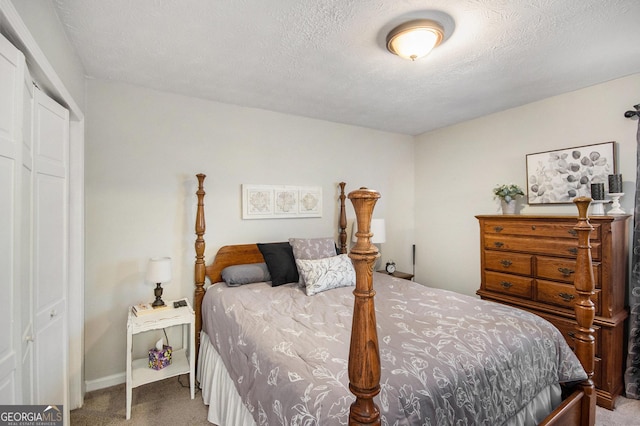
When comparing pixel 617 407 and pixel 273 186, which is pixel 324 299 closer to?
pixel 273 186

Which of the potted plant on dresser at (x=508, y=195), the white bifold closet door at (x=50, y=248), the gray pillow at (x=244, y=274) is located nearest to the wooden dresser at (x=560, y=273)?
the potted plant on dresser at (x=508, y=195)

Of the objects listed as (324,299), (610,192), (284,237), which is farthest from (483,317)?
(284,237)

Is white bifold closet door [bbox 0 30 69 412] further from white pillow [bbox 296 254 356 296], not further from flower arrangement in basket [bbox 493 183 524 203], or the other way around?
flower arrangement in basket [bbox 493 183 524 203]

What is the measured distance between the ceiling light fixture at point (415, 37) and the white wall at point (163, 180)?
175 centimetres

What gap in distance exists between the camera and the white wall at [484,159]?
8.25ft

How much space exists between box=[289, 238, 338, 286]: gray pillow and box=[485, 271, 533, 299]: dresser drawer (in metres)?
1.59

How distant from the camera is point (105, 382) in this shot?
249 cm

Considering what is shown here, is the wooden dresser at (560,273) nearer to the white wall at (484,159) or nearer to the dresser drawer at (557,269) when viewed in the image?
the dresser drawer at (557,269)

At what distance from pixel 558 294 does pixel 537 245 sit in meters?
0.43

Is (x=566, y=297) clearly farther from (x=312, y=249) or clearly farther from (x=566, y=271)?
(x=312, y=249)

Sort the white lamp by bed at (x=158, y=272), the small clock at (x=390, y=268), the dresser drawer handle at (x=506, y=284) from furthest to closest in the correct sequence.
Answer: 1. the small clock at (x=390, y=268)
2. the dresser drawer handle at (x=506, y=284)
3. the white lamp by bed at (x=158, y=272)

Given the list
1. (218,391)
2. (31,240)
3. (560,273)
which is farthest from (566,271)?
(31,240)

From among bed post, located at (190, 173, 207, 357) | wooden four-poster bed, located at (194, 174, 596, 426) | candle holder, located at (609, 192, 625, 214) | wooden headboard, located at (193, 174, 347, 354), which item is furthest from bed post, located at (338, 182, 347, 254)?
candle holder, located at (609, 192, 625, 214)

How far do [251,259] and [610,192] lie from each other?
3239 millimetres
